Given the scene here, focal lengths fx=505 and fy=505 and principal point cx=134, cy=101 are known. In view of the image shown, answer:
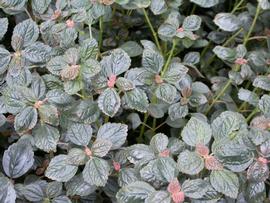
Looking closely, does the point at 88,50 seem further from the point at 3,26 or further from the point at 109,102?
the point at 3,26

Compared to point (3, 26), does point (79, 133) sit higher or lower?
lower

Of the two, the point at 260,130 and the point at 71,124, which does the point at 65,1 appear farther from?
the point at 260,130

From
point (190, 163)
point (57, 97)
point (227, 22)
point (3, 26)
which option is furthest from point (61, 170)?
point (227, 22)

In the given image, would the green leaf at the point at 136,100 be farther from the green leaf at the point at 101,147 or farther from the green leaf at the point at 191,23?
the green leaf at the point at 191,23

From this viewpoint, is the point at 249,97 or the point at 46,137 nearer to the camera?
the point at 46,137

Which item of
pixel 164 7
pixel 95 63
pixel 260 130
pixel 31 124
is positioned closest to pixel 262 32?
pixel 164 7

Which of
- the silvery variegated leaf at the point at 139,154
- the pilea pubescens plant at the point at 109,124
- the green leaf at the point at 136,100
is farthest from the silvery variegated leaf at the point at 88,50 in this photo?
the silvery variegated leaf at the point at 139,154

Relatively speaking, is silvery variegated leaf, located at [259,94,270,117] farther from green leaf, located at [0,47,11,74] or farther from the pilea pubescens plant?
green leaf, located at [0,47,11,74]
